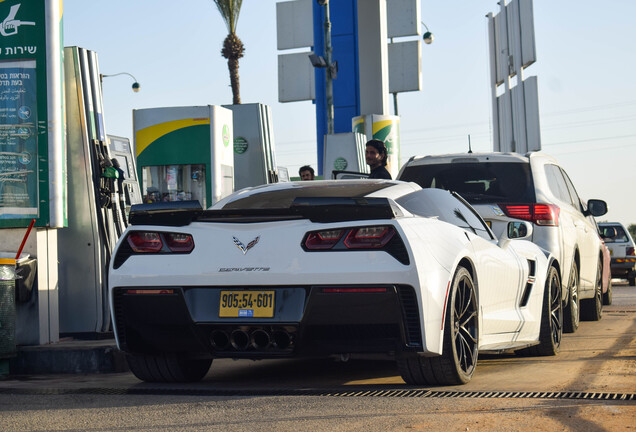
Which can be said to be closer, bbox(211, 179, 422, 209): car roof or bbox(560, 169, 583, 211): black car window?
bbox(211, 179, 422, 209): car roof

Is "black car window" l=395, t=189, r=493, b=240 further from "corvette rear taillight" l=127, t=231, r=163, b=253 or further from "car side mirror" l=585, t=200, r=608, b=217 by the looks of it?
"car side mirror" l=585, t=200, r=608, b=217

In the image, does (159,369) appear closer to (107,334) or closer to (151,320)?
(151,320)

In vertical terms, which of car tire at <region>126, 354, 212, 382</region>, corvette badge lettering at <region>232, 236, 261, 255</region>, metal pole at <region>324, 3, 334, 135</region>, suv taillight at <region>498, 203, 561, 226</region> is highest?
metal pole at <region>324, 3, 334, 135</region>

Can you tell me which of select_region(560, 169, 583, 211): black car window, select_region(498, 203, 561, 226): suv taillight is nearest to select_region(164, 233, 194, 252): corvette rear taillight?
select_region(498, 203, 561, 226): suv taillight

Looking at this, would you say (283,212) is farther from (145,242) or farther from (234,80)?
(234,80)

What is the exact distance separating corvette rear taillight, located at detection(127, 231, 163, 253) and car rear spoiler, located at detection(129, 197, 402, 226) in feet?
0.23

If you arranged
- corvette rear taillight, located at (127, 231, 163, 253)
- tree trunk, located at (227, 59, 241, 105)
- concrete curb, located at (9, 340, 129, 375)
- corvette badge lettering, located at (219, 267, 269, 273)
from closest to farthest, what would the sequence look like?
corvette badge lettering, located at (219, 267, 269, 273)
corvette rear taillight, located at (127, 231, 163, 253)
concrete curb, located at (9, 340, 129, 375)
tree trunk, located at (227, 59, 241, 105)

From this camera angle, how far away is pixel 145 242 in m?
6.48

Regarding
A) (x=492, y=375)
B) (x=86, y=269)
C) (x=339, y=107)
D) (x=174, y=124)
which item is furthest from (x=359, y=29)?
(x=492, y=375)

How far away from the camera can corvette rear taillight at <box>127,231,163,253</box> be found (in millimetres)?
6441

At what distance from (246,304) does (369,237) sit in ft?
2.70

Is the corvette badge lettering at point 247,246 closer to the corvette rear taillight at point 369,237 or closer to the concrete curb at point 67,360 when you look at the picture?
the corvette rear taillight at point 369,237

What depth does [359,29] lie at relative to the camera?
1367 inches

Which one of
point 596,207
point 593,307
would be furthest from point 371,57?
point 593,307
